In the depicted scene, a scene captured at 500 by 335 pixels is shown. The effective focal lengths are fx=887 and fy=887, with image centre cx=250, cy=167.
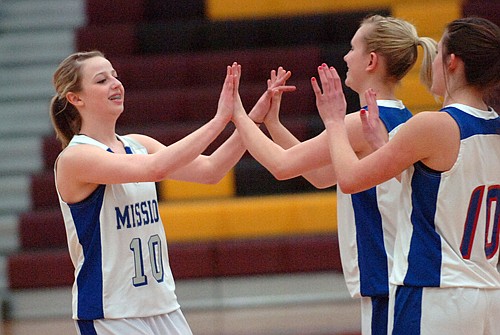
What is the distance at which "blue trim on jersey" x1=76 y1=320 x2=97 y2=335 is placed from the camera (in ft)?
9.27

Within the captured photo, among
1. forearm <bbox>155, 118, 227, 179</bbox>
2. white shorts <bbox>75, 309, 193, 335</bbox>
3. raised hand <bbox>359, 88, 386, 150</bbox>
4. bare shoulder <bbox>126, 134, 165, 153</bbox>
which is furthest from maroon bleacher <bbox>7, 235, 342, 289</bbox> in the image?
raised hand <bbox>359, 88, 386, 150</bbox>

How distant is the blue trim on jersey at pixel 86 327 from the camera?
9.27 feet

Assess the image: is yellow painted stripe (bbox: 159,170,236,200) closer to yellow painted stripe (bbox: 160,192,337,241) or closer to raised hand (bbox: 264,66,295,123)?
yellow painted stripe (bbox: 160,192,337,241)

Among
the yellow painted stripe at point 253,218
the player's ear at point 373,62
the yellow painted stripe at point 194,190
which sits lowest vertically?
the yellow painted stripe at point 253,218

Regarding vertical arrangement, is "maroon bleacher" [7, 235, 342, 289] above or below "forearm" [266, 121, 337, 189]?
below

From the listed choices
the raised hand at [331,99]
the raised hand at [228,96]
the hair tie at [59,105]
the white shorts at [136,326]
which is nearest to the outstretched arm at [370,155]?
the raised hand at [331,99]

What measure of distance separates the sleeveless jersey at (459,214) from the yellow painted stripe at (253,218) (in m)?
4.07

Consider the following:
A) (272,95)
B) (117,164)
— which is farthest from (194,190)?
(117,164)

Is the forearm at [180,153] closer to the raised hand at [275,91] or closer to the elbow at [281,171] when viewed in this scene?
the elbow at [281,171]

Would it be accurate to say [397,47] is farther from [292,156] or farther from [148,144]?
[148,144]

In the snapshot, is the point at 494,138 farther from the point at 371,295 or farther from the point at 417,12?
the point at 417,12

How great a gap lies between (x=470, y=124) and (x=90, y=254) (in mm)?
1251

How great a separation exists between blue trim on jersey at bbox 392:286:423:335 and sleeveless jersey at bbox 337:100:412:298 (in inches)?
14.9

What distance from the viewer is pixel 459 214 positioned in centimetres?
236
